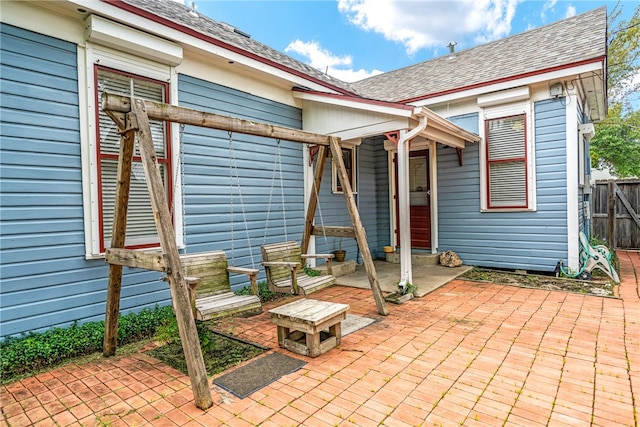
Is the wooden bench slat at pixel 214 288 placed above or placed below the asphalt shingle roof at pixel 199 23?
below

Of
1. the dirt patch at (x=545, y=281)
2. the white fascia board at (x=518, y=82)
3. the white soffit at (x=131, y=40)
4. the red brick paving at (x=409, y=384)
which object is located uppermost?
the white fascia board at (x=518, y=82)

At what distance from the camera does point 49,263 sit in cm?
311

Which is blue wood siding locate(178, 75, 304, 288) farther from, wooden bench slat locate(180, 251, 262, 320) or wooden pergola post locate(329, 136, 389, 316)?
wooden pergola post locate(329, 136, 389, 316)

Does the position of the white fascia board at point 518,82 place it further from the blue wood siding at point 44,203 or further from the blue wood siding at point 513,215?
the blue wood siding at point 44,203

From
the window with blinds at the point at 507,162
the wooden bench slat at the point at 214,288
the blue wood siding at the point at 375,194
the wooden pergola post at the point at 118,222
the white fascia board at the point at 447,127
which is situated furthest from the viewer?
the blue wood siding at the point at 375,194

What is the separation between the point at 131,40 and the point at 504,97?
5541mm

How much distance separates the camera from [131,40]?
352 cm

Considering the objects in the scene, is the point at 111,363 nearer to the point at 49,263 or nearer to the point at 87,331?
the point at 87,331

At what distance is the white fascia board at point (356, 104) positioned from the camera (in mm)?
4559

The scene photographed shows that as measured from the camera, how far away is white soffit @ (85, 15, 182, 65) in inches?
130

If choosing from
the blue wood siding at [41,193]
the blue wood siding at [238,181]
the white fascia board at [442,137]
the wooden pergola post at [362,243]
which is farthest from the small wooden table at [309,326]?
the white fascia board at [442,137]

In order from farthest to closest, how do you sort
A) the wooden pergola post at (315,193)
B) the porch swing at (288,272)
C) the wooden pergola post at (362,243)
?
the wooden pergola post at (315,193) → the wooden pergola post at (362,243) → the porch swing at (288,272)

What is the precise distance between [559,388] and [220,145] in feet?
14.1

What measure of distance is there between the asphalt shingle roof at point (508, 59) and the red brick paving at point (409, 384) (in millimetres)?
4005
